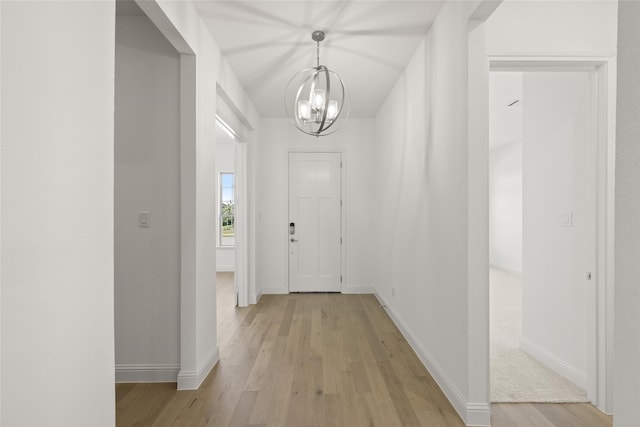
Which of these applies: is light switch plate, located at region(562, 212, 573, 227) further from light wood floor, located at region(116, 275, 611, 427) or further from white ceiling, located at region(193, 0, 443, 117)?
white ceiling, located at region(193, 0, 443, 117)

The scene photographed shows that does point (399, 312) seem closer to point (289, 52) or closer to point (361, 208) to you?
point (361, 208)

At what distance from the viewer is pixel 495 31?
87.8 inches

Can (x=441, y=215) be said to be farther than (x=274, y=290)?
No

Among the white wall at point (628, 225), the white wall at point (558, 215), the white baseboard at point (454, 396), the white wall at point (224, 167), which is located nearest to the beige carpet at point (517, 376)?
the white wall at point (558, 215)

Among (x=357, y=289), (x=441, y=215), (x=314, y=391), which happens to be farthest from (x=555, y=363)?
(x=357, y=289)

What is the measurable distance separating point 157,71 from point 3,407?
231 centimetres

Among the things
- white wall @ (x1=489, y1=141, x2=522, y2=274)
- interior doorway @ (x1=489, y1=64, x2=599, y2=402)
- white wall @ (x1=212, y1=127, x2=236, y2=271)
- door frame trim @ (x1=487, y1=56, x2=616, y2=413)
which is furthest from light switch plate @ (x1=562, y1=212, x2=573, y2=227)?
white wall @ (x1=212, y1=127, x2=236, y2=271)

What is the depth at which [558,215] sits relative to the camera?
2.66m

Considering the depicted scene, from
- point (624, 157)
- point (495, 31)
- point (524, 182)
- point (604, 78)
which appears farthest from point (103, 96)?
point (524, 182)

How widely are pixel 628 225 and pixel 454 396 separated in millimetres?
1829

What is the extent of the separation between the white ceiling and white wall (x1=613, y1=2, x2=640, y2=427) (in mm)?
1932

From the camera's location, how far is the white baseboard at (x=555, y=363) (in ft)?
8.00

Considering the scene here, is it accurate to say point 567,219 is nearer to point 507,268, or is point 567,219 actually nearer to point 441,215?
point 441,215

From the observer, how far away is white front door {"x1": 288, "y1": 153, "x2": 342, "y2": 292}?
17.7 feet
